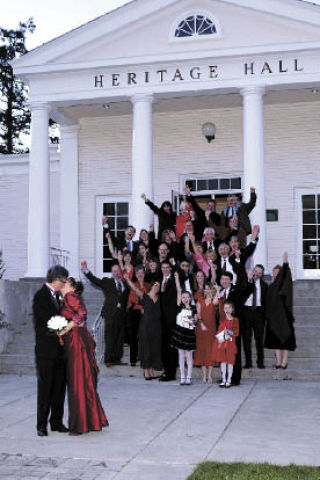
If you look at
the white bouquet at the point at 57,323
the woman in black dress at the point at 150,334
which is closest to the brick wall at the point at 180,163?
the woman in black dress at the point at 150,334

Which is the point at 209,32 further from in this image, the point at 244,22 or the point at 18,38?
the point at 18,38

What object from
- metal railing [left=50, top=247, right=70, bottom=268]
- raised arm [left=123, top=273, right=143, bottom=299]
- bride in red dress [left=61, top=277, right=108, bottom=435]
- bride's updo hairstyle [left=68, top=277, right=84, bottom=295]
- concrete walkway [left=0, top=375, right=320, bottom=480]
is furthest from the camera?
metal railing [left=50, top=247, right=70, bottom=268]

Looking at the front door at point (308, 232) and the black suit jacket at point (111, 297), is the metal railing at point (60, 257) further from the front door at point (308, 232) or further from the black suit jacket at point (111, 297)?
the black suit jacket at point (111, 297)

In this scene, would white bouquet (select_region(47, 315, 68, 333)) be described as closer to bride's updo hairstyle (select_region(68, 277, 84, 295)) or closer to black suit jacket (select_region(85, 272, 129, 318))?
bride's updo hairstyle (select_region(68, 277, 84, 295))

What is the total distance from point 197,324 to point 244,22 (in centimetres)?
761

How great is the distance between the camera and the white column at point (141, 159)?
1563 cm

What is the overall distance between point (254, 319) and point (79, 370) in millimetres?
4341

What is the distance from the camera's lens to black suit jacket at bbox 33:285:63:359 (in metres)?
7.42

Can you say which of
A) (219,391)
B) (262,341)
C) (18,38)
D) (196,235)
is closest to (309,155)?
(196,235)

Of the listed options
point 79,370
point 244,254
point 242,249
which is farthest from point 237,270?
point 79,370

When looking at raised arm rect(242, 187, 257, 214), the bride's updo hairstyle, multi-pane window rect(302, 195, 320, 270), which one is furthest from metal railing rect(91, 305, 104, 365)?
multi-pane window rect(302, 195, 320, 270)

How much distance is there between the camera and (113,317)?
11.7 m

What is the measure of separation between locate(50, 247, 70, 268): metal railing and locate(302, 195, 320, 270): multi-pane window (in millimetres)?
5725

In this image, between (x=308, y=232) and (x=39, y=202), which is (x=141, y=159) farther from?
(x=308, y=232)
